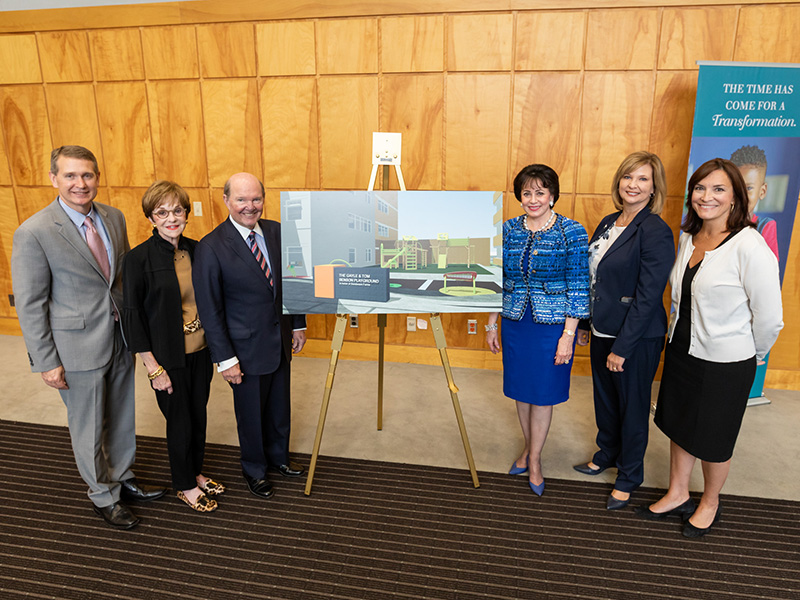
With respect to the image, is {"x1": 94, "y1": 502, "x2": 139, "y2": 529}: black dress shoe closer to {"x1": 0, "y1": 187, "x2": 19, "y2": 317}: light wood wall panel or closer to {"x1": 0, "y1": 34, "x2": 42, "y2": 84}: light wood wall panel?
{"x1": 0, "y1": 187, "x2": 19, "y2": 317}: light wood wall panel

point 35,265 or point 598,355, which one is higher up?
point 35,265

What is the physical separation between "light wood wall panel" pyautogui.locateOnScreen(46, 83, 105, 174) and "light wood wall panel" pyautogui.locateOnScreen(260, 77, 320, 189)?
5.74 feet

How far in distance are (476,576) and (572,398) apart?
2.12 m

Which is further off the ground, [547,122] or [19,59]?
[19,59]

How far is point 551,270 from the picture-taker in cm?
240

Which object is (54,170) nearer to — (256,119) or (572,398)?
(256,119)

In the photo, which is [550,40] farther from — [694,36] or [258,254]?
[258,254]

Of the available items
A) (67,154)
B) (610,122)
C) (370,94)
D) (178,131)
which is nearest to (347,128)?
(370,94)

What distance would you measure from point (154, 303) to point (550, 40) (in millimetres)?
3525

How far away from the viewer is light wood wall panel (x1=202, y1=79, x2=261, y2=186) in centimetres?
448

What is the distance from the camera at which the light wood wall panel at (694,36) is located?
3.66 m

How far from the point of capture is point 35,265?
212 centimetres

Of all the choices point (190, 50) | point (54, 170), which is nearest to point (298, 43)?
point (190, 50)

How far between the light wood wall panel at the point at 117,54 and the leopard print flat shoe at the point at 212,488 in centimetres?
389
